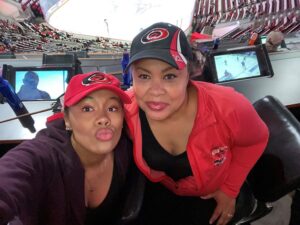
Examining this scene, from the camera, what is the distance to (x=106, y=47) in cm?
265

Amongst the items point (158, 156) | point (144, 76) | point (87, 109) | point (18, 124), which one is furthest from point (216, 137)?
point (18, 124)

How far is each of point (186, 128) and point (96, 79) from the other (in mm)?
389

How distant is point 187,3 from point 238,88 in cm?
111

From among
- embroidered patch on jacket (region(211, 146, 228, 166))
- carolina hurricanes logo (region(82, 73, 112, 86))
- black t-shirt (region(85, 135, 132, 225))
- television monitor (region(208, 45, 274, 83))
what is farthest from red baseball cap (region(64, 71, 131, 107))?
television monitor (region(208, 45, 274, 83))

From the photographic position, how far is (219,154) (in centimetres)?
109

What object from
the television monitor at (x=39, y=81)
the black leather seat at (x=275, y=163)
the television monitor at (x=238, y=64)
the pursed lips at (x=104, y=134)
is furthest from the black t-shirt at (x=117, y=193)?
the television monitor at (x=238, y=64)

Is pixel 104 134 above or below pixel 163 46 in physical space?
below

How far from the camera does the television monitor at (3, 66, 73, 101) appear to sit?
5.49 ft

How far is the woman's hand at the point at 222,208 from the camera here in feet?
4.02

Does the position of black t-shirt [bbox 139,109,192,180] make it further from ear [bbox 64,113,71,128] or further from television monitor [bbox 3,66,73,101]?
television monitor [bbox 3,66,73,101]

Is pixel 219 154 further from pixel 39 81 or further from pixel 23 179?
pixel 39 81

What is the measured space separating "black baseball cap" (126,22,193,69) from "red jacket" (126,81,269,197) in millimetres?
188

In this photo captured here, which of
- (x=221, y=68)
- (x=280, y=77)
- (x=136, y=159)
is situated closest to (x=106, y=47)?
(x=221, y=68)

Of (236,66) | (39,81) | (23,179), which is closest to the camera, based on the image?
(23,179)
